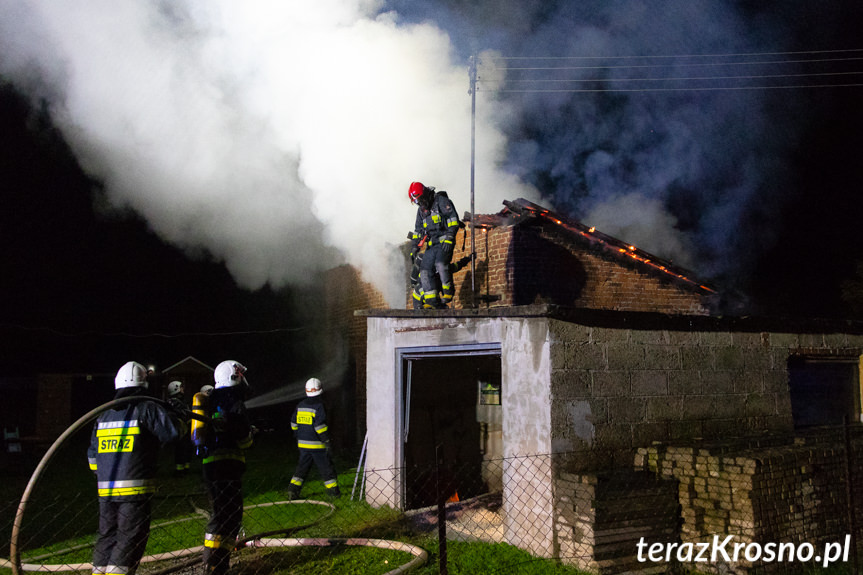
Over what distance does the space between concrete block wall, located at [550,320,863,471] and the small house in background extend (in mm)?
17

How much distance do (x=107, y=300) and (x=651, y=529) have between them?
1940cm

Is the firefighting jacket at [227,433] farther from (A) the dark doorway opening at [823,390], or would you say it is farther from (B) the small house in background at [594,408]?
(A) the dark doorway opening at [823,390]

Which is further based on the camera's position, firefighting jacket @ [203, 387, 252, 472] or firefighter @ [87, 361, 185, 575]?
firefighting jacket @ [203, 387, 252, 472]

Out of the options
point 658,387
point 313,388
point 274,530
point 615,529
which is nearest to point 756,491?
point 615,529

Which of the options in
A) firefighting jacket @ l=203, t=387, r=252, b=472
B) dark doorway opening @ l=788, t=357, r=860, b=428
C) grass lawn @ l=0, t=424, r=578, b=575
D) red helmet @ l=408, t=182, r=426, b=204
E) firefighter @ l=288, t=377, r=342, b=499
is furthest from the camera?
red helmet @ l=408, t=182, r=426, b=204

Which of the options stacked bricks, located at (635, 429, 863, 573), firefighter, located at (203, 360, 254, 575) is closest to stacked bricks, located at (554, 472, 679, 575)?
stacked bricks, located at (635, 429, 863, 573)

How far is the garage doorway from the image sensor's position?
26.9 feet

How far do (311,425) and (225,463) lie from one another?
2.69m

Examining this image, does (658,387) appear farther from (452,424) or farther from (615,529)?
(452,424)

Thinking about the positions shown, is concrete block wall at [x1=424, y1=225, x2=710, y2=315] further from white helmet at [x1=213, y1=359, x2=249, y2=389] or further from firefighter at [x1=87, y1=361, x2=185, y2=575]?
firefighter at [x1=87, y1=361, x2=185, y2=575]

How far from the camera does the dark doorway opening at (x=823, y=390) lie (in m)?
8.10

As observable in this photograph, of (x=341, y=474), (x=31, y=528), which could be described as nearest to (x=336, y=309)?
(x=341, y=474)

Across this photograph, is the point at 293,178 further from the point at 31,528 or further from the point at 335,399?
the point at 31,528
